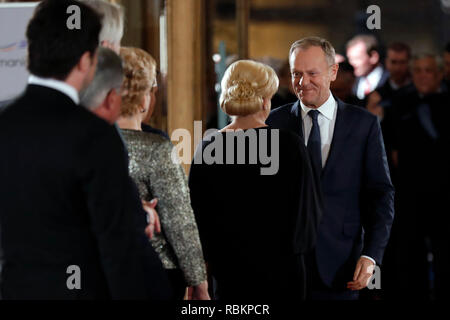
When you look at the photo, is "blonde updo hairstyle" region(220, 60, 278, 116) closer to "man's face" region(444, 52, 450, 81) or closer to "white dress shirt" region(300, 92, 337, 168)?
"white dress shirt" region(300, 92, 337, 168)

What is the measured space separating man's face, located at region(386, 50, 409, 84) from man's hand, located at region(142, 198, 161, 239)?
10.2 feet

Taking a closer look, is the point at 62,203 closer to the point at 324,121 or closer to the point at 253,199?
the point at 253,199

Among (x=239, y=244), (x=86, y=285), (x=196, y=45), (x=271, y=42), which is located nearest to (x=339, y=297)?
(x=239, y=244)

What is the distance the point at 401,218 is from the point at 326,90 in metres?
1.93

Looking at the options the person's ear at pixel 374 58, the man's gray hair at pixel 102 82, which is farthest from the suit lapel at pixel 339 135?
the person's ear at pixel 374 58

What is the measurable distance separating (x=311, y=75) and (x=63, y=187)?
139 centimetres

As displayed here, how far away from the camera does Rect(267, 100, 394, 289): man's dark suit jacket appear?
2.68 metres

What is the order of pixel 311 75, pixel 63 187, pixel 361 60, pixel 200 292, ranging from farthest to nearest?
1. pixel 361 60
2. pixel 311 75
3. pixel 200 292
4. pixel 63 187

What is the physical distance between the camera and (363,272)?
8.75ft

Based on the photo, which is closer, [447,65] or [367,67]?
[447,65]

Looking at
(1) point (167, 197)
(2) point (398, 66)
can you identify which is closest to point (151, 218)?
(1) point (167, 197)

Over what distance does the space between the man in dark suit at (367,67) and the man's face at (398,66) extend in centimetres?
19
